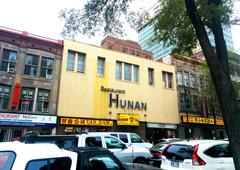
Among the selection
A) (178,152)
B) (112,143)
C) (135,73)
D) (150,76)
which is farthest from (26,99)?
(178,152)

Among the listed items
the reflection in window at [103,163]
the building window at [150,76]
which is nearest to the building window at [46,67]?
the building window at [150,76]

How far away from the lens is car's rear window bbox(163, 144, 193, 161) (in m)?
7.05

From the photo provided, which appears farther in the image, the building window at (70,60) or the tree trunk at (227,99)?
the building window at (70,60)

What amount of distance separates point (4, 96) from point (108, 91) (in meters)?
9.82

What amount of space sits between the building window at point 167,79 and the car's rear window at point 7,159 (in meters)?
26.8

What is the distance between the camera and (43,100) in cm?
2084

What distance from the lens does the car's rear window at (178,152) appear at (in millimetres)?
7049

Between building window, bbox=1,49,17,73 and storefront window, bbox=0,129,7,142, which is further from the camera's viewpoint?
building window, bbox=1,49,17,73

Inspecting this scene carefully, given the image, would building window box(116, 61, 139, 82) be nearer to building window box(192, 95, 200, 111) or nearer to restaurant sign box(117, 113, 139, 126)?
restaurant sign box(117, 113, 139, 126)

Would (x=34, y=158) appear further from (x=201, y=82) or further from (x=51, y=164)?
(x=201, y=82)

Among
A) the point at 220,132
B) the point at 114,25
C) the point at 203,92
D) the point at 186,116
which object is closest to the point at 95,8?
the point at 114,25

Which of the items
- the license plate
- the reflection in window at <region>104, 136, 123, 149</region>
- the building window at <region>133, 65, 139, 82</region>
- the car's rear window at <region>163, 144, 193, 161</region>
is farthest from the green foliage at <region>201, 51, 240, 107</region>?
the license plate

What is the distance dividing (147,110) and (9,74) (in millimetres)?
14686

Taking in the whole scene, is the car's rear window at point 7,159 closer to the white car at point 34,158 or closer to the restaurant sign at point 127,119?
the white car at point 34,158
